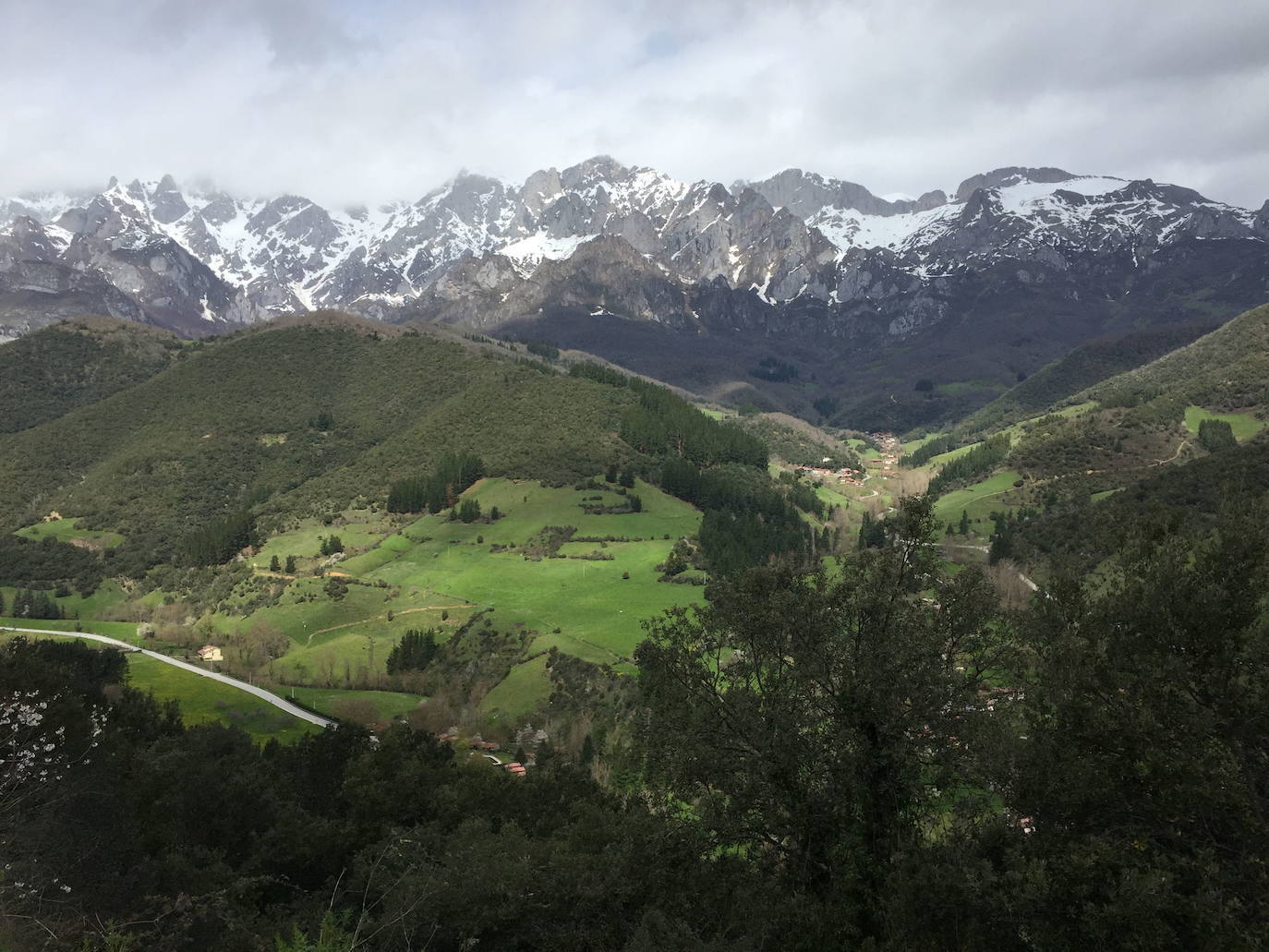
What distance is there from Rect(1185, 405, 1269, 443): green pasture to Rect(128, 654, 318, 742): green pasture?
196737 millimetres

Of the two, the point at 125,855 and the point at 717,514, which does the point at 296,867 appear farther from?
the point at 717,514

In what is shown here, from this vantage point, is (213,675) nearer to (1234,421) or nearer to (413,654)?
(413,654)

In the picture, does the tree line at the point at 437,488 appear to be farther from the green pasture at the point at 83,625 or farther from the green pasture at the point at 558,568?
the green pasture at the point at 83,625

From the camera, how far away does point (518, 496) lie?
167250 mm

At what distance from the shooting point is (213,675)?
104 m

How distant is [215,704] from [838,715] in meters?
82.5

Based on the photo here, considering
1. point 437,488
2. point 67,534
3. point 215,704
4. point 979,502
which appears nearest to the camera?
point 215,704

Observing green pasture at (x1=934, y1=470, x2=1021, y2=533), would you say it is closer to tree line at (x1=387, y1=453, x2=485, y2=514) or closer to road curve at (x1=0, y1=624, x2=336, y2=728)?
tree line at (x1=387, y1=453, x2=485, y2=514)

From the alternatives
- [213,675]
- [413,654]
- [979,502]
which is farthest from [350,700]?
[979,502]

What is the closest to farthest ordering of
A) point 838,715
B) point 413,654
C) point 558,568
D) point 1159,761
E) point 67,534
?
point 1159,761
point 838,715
point 413,654
point 558,568
point 67,534

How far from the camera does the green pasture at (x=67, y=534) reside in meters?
174

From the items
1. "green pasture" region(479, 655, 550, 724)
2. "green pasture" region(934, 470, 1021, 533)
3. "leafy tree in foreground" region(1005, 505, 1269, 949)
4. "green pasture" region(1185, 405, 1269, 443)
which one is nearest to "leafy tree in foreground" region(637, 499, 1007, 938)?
"leafy tree in foreground" region(1005, 505, 1269, 949)

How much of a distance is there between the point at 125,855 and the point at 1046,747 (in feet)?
102

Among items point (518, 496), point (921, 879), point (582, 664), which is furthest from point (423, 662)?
point (921, 879)
